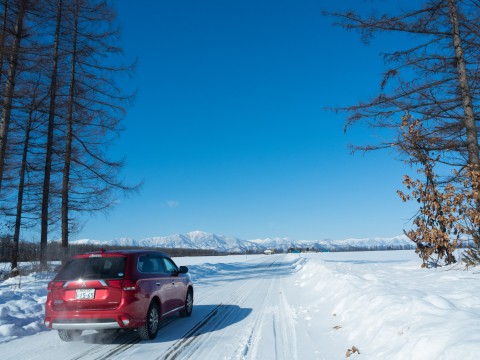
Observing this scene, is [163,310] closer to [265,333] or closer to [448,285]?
[265,333]

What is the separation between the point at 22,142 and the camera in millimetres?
14781

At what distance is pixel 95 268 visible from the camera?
639cm

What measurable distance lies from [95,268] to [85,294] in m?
0.50

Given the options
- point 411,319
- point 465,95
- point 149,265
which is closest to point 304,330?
point 411,319

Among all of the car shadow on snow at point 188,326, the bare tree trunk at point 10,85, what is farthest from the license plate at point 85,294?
the bare tree trunk at point 10,85

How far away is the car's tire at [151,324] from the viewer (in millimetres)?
6310

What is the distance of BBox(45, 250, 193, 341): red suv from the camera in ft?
19.5

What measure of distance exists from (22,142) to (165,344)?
40.4ft

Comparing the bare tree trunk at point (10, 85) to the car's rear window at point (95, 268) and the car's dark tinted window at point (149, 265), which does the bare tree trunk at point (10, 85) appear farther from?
the car's dark tinted window at point (149, 265)

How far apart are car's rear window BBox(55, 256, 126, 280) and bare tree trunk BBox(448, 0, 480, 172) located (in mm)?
10370

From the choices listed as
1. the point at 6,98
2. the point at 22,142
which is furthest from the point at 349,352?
the point at 22,142

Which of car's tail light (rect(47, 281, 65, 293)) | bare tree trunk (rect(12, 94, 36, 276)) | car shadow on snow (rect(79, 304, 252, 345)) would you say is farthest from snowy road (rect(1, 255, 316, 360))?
bare tree trunk (rect(12, 94, 36, 276))

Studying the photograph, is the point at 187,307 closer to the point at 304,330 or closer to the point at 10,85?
the point at 304,330

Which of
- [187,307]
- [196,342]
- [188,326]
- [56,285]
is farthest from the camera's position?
[187,307]
